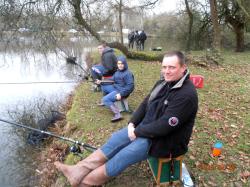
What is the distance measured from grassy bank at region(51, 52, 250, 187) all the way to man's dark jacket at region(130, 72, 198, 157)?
0.81 m

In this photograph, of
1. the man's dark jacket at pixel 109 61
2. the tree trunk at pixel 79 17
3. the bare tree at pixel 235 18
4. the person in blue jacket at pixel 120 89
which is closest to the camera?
the person in blue jacket at pixel 120 89

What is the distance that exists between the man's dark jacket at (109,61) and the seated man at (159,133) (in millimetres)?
4521

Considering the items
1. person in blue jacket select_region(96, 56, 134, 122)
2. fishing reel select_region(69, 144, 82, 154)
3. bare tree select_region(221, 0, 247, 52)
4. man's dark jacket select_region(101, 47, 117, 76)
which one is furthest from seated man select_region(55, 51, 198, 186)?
bare tree select_region(221, 0, 247, 52)

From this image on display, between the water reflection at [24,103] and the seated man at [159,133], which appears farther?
the water reflection at [24,103]

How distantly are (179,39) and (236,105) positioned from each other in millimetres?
17373

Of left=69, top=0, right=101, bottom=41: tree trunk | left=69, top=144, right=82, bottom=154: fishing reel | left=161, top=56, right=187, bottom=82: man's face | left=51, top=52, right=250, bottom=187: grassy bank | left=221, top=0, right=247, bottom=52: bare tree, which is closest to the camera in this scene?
left=161, top=56, right=187, bottom=82: man's face

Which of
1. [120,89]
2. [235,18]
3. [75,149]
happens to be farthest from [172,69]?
[235,18]

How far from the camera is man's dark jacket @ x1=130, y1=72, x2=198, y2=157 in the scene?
3.50 meters

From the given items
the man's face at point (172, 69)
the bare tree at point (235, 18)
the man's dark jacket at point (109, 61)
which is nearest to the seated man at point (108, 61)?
the man's dark jacket at point (109, 61)

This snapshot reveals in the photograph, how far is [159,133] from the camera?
11.6 ft

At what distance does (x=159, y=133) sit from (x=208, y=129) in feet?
8.53

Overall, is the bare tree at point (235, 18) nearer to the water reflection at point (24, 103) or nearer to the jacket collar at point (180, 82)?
the water reflection at point (24, 103)

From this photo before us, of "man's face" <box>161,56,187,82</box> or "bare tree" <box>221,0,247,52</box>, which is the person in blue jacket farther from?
"bare tree" <box>221,0,247,52</box>

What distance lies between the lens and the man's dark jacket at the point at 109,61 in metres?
8.27
